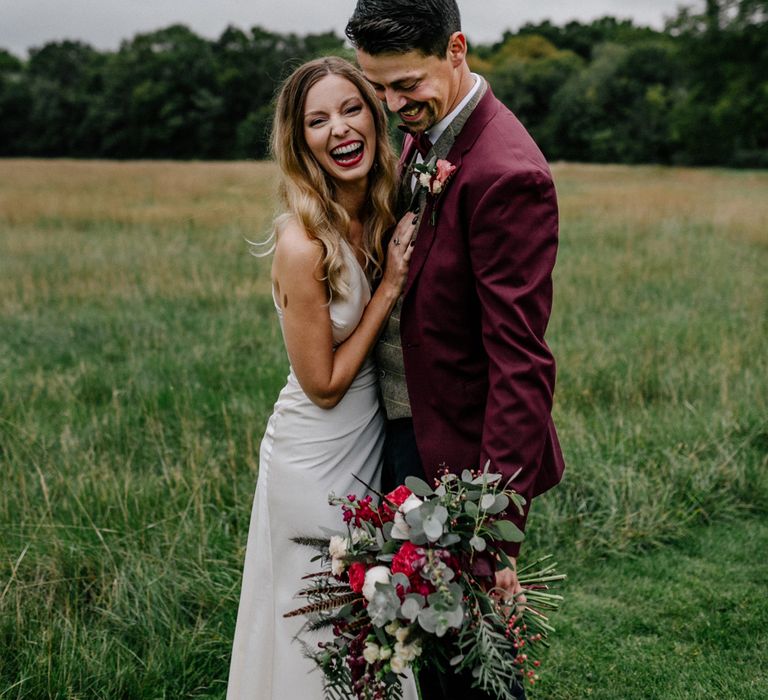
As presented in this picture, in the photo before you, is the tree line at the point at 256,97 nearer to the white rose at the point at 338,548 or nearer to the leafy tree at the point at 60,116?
the leafy tree at the point at 60,116

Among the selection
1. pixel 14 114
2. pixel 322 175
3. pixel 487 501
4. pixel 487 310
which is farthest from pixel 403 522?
pixel 14 114

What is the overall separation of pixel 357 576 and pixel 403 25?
58.7 inches

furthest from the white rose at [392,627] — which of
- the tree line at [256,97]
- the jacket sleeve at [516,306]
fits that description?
the tree line at [256,97]

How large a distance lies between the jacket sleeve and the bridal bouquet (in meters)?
0.12

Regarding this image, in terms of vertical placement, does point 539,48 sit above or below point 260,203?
above

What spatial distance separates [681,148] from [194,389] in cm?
5602

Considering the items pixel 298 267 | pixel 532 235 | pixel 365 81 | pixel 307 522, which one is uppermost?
pixel 365 81

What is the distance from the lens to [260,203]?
21.0 metres

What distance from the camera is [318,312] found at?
2.75 m

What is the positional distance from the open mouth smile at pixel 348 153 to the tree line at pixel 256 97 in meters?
41.7

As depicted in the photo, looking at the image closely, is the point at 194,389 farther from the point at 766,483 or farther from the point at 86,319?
the point at 766,483

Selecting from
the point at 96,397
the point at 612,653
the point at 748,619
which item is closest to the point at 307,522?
the point at 612,653

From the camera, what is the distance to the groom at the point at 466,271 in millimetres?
2279

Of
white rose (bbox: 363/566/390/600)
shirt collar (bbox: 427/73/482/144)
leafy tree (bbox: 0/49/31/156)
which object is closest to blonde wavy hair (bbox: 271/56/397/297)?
shirt collar (bbox: 427/73/482/144)
